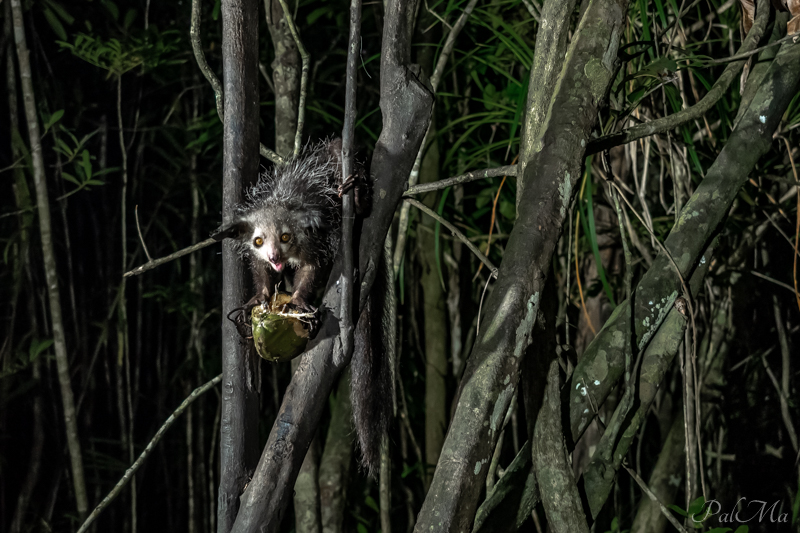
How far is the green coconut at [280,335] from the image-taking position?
89 cm

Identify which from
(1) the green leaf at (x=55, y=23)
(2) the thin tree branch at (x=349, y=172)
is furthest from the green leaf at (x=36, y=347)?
(2) the thin tree branch at (x=349, y=172)

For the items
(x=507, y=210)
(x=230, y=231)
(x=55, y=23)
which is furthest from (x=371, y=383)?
(x=55, y=23)

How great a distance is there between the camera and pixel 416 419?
2.30 metres

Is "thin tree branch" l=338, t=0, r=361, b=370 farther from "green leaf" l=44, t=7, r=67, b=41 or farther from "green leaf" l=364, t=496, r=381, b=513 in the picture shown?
"green leaf" l=364, t=496, r=381, b=513

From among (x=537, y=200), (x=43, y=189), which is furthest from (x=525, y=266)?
(x=43, y=189)

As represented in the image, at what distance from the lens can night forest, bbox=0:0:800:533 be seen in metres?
0.94

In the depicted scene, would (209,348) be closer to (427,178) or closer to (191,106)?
(191,106)

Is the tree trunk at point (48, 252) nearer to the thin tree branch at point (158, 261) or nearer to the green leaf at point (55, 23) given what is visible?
the green leaf at point (55, 23)

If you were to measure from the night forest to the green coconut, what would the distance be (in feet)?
0.07

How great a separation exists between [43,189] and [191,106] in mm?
583

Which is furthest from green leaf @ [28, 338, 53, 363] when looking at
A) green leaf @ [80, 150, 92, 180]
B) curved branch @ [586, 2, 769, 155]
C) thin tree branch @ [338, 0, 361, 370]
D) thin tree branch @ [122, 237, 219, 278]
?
curved branch @ [586, 2, 769, 155]

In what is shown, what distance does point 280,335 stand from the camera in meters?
0.89

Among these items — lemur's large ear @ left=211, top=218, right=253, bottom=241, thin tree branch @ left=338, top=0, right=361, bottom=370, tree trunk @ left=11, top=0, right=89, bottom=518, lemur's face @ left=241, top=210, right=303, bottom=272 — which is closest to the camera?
thin tree branch @ left=338, top=0, right=361, bottom=370

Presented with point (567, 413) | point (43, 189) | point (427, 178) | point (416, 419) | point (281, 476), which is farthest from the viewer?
point (416, 419)
